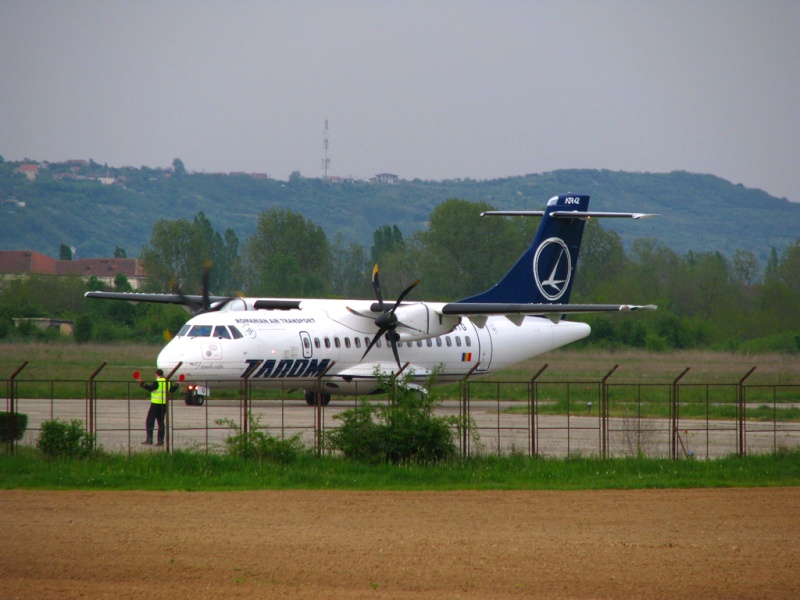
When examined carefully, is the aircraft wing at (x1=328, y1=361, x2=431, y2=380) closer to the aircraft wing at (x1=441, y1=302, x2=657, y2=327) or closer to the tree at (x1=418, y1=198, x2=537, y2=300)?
the aircraft wing at (x1=441, y1=302, x2=657, y2=327)

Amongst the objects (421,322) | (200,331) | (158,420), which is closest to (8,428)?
(158,420)

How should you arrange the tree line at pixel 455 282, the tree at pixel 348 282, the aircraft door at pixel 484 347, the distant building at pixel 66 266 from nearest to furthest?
the aircraft door at pixel 484 347 → the tree line at pixel 455 282 → the tree at pixel 348 282 → the distant building at pixel 66 266

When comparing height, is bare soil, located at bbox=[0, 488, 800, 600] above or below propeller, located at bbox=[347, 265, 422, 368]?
below

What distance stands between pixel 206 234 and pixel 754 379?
2538 inches

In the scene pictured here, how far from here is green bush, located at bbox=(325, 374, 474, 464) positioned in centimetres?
1659

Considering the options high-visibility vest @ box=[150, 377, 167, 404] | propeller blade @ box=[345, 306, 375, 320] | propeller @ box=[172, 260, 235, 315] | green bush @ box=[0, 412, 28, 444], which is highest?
propeller @ box=[172, 260, 235, 315]

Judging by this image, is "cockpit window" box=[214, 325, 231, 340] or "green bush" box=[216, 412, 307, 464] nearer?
"green bush" box=[216, 412, 307, 464]

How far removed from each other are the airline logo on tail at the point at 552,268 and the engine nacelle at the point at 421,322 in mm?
4774

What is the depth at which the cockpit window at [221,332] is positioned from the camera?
977 inches

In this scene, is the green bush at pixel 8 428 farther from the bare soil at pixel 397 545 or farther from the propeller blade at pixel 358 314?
the propeller blade at pixel 358 314

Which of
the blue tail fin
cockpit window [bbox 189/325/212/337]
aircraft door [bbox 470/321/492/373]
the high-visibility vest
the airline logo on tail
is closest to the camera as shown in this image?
the high-visibility vest

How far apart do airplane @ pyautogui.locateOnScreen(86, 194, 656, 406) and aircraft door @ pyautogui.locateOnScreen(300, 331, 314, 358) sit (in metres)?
0.03

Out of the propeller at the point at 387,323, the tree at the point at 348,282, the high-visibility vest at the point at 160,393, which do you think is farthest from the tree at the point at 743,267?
the high-visibility vest at the point at 160,393

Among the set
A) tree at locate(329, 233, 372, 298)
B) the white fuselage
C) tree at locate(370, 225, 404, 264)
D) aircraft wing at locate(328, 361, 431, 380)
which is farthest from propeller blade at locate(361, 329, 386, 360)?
tree at locate(370, 225, 404, 264)
